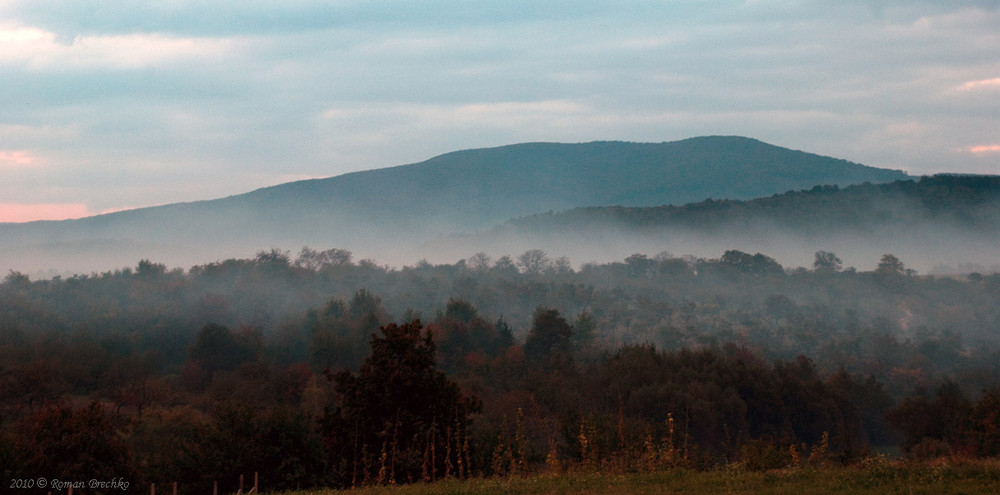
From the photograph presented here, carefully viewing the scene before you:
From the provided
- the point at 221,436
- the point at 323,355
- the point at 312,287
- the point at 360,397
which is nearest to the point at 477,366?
the point at 323,355

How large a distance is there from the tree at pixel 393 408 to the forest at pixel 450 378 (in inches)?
Answer: 2.5

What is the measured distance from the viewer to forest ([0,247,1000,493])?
2183 centimetres

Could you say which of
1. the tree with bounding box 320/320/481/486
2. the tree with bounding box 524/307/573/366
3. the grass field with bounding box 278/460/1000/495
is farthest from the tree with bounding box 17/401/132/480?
the tree with bounding box 524/307/573/366

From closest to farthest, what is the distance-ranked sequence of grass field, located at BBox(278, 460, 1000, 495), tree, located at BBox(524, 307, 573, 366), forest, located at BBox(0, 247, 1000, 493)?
1. grass field, located at BBox(278, 460, 1000, 495)
2. forest, located at BBox(0, 247, 1000, 493)
3. tree, located at BBox(524, 307, 573, 366)

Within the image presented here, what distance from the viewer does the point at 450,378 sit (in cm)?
7988

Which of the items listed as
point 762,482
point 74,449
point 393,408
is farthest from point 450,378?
point 762,482

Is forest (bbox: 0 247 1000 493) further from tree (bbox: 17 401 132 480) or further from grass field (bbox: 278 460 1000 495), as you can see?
grass field (bbox: 278 460 1000 495)

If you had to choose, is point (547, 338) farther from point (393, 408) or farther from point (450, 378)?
point (393, 408)

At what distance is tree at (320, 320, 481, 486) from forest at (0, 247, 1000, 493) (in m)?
0.06

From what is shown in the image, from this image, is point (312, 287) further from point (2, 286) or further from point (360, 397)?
point (360, 397)

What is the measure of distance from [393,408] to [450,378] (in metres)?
59.1

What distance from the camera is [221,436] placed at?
94.7ft

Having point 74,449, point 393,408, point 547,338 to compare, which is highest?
point 393,408

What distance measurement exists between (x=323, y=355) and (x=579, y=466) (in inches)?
3096
